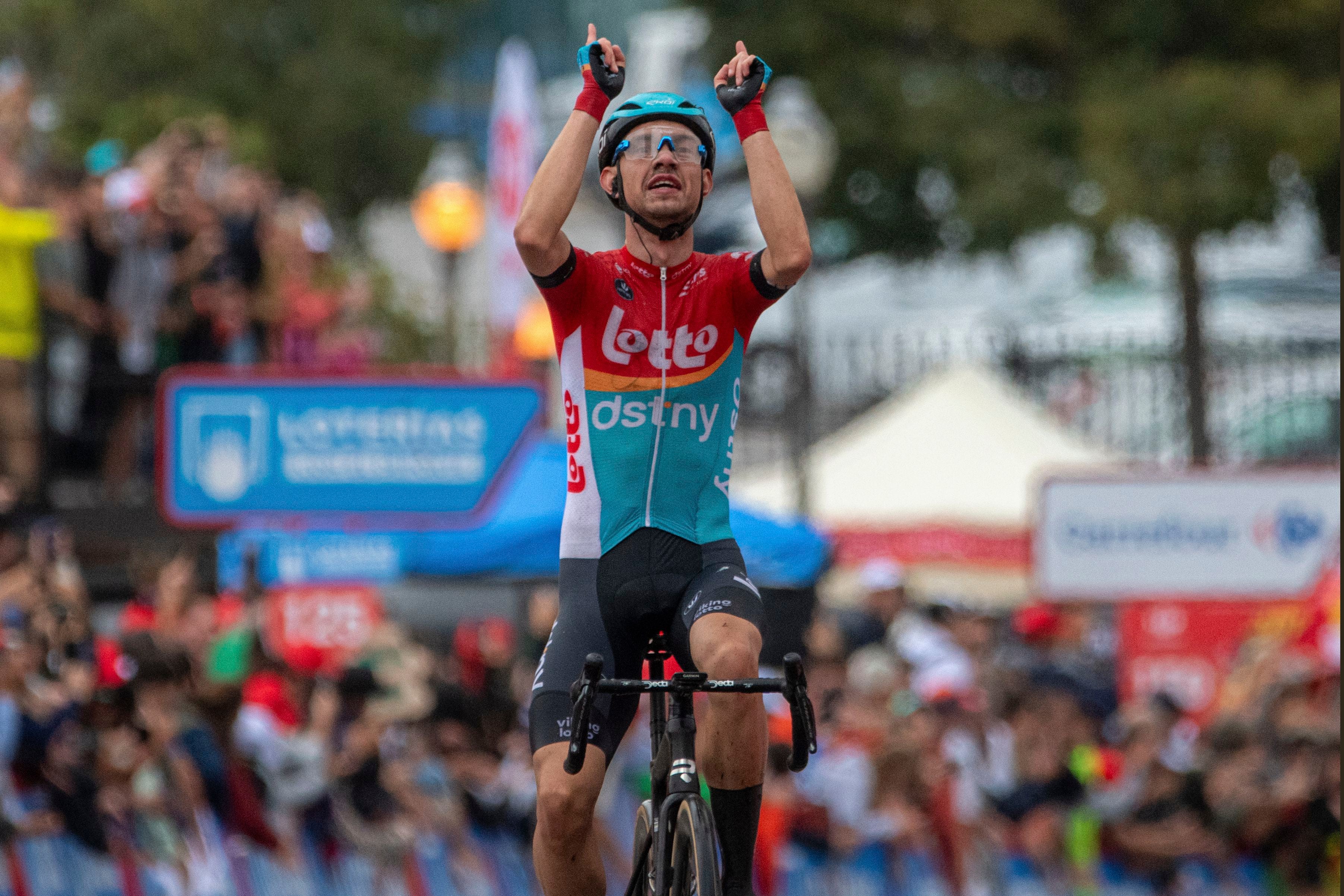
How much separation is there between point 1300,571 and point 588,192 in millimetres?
13276

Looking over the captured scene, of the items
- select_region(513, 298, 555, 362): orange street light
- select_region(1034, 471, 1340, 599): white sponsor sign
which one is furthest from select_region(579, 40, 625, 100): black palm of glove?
select_region(513, 298, 555, 362): orange street light

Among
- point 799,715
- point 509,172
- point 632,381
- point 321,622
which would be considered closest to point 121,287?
point 321,622

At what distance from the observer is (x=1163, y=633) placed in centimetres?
1383

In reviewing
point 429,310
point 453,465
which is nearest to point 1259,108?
point 453,465

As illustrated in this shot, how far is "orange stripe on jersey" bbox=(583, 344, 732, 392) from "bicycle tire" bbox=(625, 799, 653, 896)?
112cm

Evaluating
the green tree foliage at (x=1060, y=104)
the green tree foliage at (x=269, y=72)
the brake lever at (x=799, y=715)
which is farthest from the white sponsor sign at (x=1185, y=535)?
the green tree foliage at (x=269, y=72)

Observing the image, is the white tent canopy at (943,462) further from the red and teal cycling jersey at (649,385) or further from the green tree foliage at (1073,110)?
the red and teal cycling jersey at (649,385)

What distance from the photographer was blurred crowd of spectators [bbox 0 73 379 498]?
11.7 meters

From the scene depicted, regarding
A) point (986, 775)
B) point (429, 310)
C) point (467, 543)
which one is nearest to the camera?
point (986, 775)

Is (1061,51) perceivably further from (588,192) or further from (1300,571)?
(1300,571)

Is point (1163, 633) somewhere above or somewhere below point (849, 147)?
below

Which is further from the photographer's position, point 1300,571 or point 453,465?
point 1300,571

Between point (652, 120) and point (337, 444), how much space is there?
5272 mm

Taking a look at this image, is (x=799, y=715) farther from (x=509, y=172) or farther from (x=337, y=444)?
(x=509, y=172)
